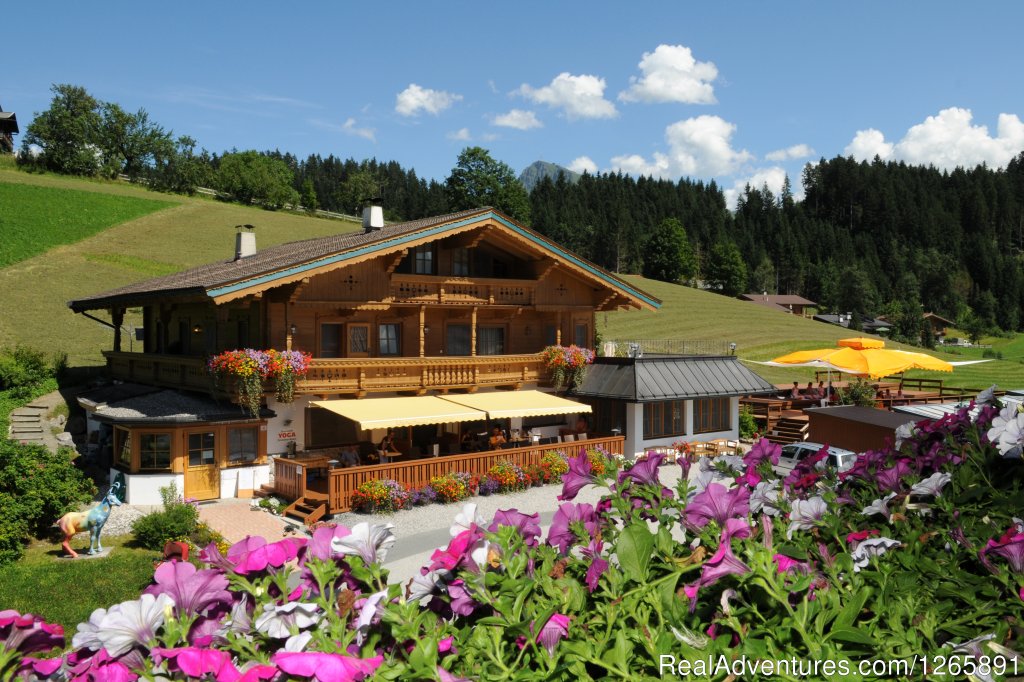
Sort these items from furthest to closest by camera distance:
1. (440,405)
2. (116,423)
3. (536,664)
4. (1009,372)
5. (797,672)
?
(1009,372), (440,405), (116,423), (536,664), (797,672)

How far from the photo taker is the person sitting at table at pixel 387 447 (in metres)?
21.8

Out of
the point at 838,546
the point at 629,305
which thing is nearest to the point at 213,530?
the point at 838,546

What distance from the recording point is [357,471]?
1912 centimetres

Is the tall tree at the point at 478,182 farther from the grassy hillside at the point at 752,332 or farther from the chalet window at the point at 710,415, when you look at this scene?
the chalet window at the point at 710,415

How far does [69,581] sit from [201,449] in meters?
7.16

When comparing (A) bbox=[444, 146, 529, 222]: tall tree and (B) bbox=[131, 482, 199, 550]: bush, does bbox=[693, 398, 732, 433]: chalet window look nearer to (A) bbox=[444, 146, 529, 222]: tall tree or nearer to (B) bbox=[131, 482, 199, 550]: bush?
(B) bbox=[131, 482, 199, 550]: bush

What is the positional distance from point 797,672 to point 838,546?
3.73ft

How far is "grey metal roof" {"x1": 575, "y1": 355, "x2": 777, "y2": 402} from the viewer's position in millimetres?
25922

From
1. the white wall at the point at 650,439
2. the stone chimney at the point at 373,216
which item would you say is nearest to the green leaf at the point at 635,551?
the white wall at the point at 650,439

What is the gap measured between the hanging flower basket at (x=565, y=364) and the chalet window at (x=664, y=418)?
104 inches

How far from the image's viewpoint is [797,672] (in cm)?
209

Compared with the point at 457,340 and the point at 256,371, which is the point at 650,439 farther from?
the point at 256,371

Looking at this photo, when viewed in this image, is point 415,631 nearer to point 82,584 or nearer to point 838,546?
point 838,546

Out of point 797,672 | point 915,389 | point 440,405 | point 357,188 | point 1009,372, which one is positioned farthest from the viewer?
point 357,188
